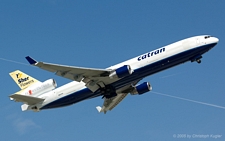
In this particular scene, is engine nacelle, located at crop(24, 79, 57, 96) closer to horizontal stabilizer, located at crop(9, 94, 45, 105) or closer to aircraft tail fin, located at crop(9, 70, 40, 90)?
aircraft tail fin, located at crop(9, 70, 40, 90)

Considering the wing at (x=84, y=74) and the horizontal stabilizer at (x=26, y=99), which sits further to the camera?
the horizontal stabilizer at (x=26, y=99)

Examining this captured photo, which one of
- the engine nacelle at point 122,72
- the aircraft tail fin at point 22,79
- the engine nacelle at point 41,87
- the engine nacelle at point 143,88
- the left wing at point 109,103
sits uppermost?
the aircraft tail fin at point 22,79

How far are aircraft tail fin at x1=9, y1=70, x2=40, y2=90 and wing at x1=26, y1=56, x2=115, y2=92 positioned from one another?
35.1 feet

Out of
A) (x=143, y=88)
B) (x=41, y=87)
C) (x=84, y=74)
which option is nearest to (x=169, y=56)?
(x=143, y=88)

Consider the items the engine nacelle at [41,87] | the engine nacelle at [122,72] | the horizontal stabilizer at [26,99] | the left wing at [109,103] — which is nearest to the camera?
the engine nacelle at [122,72]

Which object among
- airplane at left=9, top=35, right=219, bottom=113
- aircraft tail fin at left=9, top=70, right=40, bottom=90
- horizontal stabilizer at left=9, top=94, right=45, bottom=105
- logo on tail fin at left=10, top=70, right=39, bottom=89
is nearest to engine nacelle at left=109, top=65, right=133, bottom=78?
A: airplane at left=9, top=35, right=219, bottom=113

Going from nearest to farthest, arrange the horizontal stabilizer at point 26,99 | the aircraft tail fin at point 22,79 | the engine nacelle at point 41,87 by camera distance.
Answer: the horizontal stabilizer at point 26,99 < the engine nacelle at point 41,87 < the aircraft tail fin at point 22,79

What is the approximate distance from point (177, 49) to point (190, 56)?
1.99 meters

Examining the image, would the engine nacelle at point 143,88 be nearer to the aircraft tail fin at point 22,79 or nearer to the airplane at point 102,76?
the airplane at point 102,76

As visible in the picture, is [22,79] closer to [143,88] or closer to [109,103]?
[109,103]

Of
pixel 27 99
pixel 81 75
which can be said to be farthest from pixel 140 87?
pixel 27 99

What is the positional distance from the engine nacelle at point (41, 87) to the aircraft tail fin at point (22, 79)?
4.10 feet

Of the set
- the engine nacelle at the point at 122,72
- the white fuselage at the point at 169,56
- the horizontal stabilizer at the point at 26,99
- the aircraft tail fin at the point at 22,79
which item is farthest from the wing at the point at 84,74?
the aircraft tail fin at the point at 22,79

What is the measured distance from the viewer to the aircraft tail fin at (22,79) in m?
70.4
